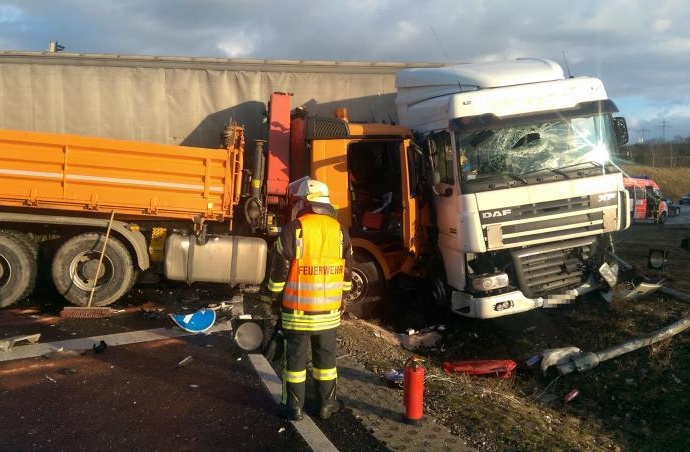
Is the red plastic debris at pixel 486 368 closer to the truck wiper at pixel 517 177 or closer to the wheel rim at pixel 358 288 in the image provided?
the wheel rim at pixel 358 288

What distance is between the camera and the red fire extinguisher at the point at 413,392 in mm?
3986

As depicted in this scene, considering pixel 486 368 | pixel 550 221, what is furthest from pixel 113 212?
pixel 550 221

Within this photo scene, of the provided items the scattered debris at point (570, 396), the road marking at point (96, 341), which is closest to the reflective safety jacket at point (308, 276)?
the road marking at point (96, 341)

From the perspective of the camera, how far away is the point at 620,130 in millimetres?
6648

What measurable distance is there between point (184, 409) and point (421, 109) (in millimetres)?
4813

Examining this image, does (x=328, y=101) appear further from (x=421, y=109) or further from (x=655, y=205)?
(x=655, y=205)

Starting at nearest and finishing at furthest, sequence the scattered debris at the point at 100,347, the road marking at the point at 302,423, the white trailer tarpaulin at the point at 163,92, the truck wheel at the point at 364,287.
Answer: the road marking at the point at 302,423
the scattered debris at the point at 100,347
the truck wheel at the point at 364,287
the white trailer tarpaulin at the point at 163,92

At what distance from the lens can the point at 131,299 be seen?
7.75 meters

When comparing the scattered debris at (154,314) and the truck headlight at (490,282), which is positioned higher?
the truck headlight at (490,282)

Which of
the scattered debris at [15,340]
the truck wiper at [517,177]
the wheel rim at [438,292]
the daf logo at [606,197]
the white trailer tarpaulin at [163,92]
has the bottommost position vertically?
the scattered debris at [15,340]

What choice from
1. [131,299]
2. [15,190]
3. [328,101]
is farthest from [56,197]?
[328,101]

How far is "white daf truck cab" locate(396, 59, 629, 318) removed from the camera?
6230 millimetres

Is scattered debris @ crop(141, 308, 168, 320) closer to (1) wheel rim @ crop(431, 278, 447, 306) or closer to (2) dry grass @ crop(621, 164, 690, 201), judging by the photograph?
(1) wheel rim @ crop(431, 278, 447, 306)

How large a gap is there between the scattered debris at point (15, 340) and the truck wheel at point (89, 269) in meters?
1.37
